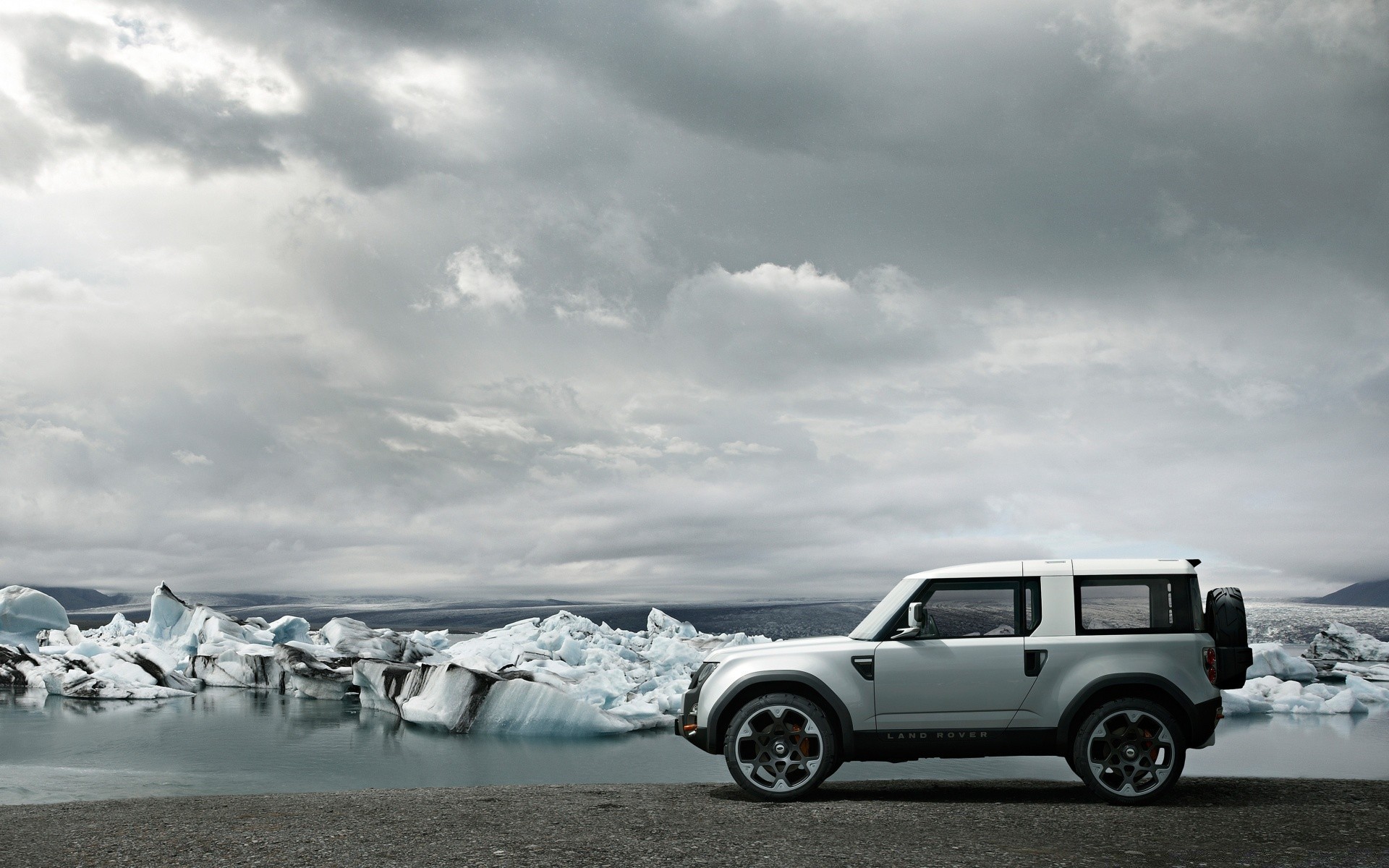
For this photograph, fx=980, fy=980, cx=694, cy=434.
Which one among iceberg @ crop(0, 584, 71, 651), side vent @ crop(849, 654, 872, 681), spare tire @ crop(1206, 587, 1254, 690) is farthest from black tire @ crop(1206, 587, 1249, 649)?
iceberg @ crop(0, 584, 71, 651)

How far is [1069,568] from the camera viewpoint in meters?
7.54

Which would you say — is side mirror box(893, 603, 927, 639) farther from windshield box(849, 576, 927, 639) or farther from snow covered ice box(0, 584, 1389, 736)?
snow covered ice box(0, 584, 1389, 736)

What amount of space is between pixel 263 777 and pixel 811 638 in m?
15.2

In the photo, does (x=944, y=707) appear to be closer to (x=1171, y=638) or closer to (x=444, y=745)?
(x=1171, y=638)

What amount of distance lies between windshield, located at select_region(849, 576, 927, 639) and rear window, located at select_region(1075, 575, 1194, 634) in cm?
124

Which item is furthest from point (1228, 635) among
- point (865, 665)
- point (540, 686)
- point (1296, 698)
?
point (1296, 698)

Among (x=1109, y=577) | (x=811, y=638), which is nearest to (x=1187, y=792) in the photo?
(x=1109, y=577)

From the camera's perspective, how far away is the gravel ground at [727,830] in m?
5.62

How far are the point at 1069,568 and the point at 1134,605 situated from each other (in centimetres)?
58

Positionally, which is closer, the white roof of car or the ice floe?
the white roof of car

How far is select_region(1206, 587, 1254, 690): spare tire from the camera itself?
7590mm

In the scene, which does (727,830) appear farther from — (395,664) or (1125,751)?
(395,664)

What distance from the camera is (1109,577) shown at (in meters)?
7.49

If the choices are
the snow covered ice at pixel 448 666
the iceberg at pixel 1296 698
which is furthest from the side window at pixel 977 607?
the iceberg at pixel 1296 698
